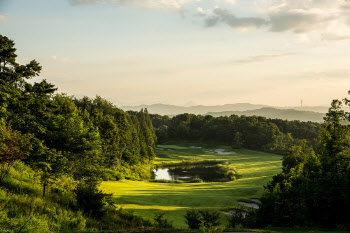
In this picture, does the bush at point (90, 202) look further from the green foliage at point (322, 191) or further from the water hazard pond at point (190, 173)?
the water hazard pond at point (190, 173)

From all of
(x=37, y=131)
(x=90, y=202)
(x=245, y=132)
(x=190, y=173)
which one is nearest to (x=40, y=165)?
(x=90, y=202)

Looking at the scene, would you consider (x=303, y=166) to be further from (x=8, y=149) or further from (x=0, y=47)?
(x=0, y=47)

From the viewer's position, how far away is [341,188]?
67.6 feet

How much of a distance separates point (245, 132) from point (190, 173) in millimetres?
71689

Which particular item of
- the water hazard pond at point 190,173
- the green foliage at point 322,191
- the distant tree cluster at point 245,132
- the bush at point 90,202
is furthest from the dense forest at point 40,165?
the distant tree cluster at point 245,132

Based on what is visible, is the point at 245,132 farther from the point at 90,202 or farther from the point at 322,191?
the point at 90,202

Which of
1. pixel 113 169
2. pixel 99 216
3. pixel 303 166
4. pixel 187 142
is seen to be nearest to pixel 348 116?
pixel 303 166

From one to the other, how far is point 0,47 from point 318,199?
3730 cm

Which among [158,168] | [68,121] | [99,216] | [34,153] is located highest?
[68,121]

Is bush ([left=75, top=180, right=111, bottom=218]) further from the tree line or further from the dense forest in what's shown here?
the tree line

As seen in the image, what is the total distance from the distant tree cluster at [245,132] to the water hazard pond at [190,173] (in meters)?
48.3

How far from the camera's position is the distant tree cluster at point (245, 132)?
12725 cm

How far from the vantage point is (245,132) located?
140 metres

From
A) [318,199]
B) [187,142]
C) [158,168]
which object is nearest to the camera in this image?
[318,199]
